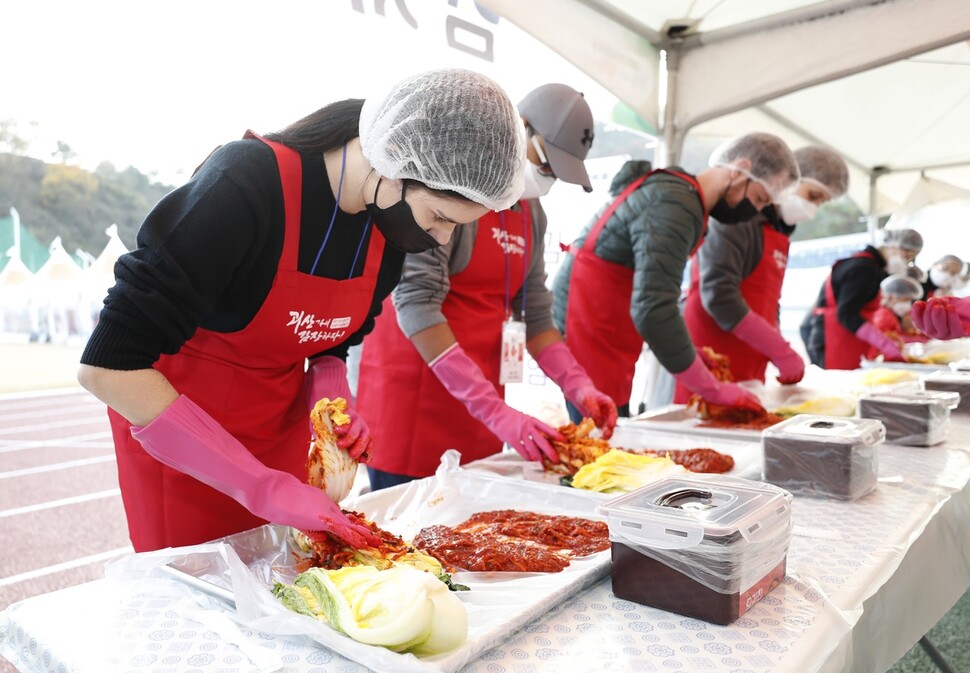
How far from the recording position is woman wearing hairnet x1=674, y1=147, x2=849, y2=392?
4.00m

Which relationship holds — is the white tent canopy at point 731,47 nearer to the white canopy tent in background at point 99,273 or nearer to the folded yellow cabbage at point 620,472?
the folded yellow cabbage at point 620,472

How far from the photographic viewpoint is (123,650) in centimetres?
110

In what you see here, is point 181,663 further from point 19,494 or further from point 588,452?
point 19,494

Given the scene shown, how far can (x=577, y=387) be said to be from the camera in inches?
113

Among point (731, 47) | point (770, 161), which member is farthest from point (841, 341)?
point (770, 161)

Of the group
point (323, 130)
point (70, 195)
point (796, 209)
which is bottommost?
point (323, 130)

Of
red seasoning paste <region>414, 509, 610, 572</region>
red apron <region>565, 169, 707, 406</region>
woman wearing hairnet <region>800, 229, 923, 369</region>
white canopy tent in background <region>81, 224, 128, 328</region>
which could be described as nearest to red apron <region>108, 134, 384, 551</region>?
red seasoning paste <region>414, 509, 610, 572</region>

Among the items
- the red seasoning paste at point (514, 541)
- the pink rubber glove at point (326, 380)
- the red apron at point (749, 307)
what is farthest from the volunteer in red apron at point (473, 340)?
the red apron at point (749, 307)

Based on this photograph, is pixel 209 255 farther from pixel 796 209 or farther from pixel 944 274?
pixel 944 274

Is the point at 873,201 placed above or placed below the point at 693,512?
above

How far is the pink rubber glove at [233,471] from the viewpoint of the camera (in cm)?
142

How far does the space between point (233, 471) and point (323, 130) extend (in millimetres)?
795

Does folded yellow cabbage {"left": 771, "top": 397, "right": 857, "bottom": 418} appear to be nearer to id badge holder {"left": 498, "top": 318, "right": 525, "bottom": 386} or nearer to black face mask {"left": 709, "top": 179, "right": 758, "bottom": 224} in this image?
black face mask {"left": 709, "top": 179, "right": 758, "bottom": 224}

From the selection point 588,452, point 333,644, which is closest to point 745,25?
point 588,452
